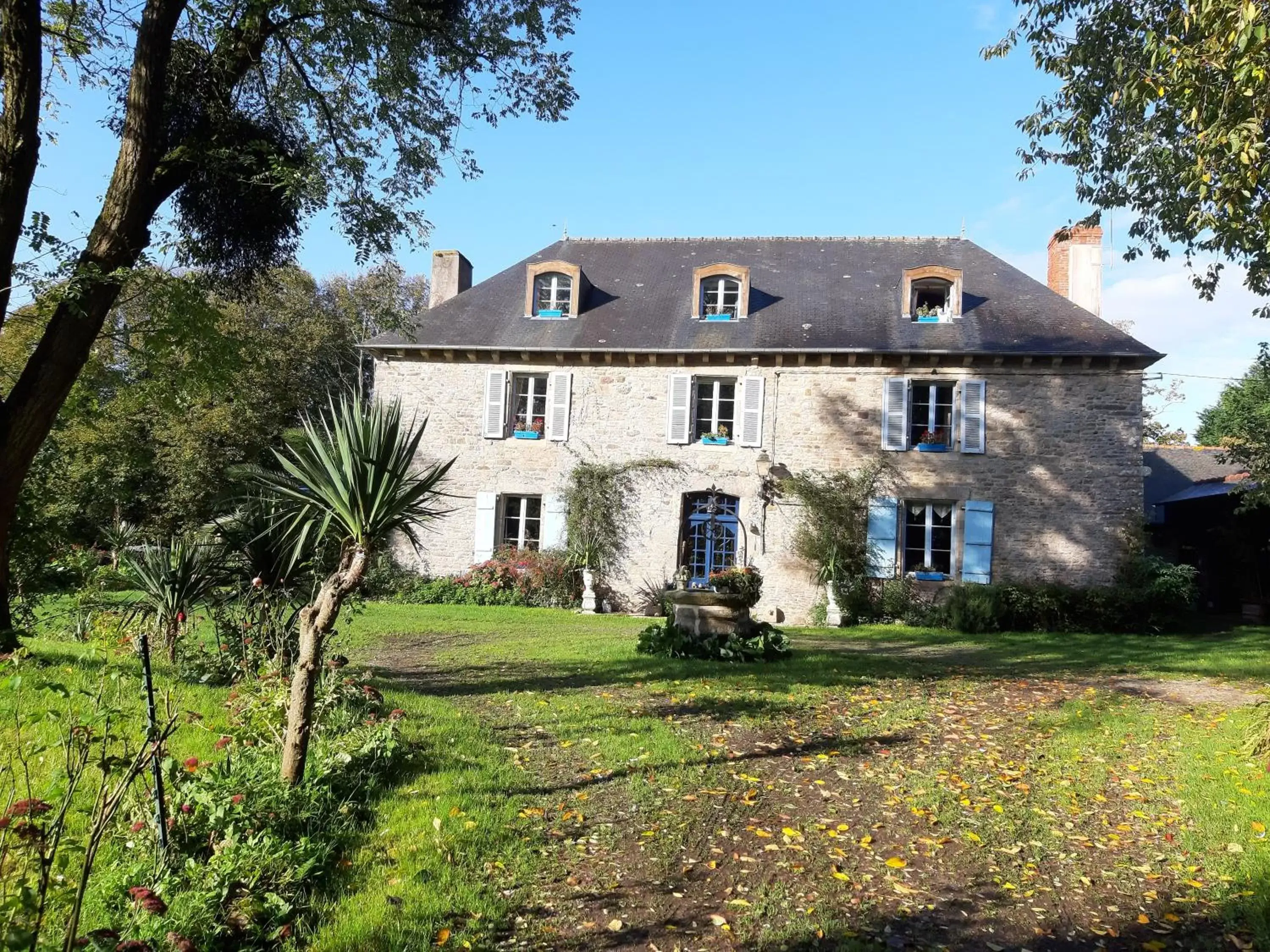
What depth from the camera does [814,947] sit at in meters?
3.04

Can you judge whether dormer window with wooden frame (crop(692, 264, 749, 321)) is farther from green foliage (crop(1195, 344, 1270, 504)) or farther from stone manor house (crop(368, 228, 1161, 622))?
green foliage (crop(1195, 344, 1270, 504))

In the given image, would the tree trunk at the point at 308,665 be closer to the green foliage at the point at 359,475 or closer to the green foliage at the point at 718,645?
the green foliage at the point at 359,475

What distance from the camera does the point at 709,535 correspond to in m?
15.4

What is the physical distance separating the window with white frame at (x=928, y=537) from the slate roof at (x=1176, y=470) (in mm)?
6606

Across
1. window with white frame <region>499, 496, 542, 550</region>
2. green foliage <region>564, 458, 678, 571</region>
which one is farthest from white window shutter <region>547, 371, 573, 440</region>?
window with white frame <region>499, 496, 542, 550</region>

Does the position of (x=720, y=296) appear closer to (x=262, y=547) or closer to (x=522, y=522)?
(x=522, y=522)

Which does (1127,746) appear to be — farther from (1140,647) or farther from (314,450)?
(1140,647)

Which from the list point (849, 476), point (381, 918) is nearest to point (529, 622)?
A: point (849, 476)

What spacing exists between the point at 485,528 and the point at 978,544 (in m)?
9.13

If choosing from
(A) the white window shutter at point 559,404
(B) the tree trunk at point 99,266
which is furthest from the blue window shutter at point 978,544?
(B) the tree trunk at point 99,266

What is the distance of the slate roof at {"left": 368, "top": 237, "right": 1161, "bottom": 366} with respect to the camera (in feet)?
49.2

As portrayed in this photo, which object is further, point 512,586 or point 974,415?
point 512,586

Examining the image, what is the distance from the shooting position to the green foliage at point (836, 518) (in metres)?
14.7

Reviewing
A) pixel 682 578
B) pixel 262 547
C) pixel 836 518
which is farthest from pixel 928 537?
pixel 262 547
